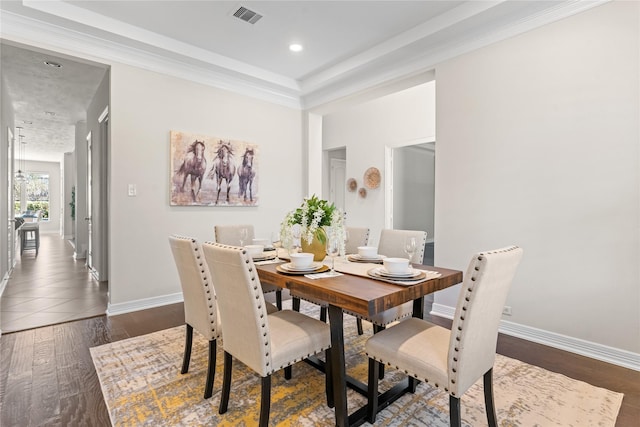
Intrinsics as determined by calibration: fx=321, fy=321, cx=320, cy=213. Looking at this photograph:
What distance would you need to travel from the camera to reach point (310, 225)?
2.16 m

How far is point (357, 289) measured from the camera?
1.57 metres

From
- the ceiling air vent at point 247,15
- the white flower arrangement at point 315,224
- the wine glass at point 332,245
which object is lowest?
the wine glass at point 332,245

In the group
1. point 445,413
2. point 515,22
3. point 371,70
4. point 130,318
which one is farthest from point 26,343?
point 515,22

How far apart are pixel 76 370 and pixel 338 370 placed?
1935 millimetres

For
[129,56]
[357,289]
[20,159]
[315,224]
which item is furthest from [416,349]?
[20,159]

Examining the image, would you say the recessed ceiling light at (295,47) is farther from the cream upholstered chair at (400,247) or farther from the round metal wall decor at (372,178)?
the round metal wall decor at (372,178)

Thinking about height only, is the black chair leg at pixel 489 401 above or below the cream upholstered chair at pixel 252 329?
below

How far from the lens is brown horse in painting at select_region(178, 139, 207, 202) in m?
3.85

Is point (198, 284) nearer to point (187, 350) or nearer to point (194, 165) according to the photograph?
point (187, 350)

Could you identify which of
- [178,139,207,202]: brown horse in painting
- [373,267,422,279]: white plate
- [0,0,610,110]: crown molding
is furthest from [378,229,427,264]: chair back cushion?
[178,139,207,202]: brown horse in painting

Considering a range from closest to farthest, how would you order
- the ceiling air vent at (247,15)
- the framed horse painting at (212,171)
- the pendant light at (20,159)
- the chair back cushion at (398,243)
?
1. the chair back cushion at (398,243)
2. the ceiling air vent at (247,15)
3. the framed horse painting at (212,171)
4. the pendant light at (20,159)

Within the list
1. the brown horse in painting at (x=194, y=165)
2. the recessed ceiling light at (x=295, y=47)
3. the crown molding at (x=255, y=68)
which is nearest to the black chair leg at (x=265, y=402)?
the brown horse in painting at (x=194, y=165)

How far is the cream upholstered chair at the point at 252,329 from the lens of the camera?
4.88 ft

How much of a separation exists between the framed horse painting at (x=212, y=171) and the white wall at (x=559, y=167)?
8.60ft
